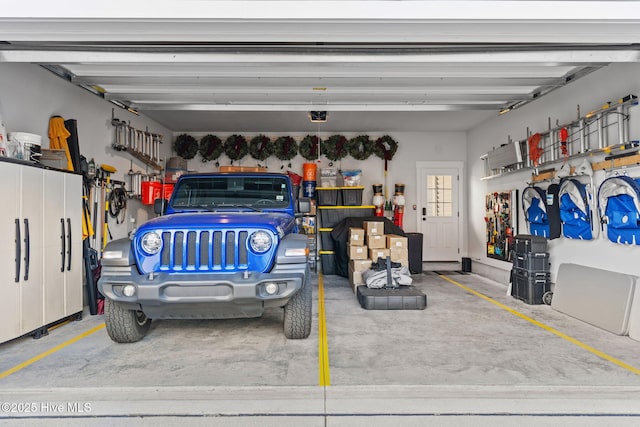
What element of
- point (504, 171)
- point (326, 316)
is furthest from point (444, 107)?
point (326, 316)

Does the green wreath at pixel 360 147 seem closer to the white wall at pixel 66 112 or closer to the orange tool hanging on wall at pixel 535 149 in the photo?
the orange tool hanging on wall at pixel 535 149

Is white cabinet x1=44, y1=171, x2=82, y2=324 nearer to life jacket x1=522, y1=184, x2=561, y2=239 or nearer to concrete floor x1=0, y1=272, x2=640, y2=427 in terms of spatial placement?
concrete floor x1=0, y1=272, x2=640, y2=427

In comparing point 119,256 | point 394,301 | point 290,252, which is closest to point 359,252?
point 394,301

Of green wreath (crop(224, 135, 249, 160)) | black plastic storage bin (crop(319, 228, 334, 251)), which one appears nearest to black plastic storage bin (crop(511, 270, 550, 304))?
black plastic storage bin (crop(319, 228, 334, 251))

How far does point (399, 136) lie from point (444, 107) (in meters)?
3.04

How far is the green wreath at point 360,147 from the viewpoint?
8.91 metres

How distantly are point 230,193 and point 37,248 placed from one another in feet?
6.83

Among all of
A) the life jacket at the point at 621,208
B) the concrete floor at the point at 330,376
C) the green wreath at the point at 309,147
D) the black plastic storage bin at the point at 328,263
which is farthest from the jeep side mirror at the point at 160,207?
the life jacket at the point at 621,208

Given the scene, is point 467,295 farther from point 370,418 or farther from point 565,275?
point 370,418

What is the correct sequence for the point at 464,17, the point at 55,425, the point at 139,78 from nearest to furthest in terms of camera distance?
the point at 55,425, the point at 464,17, the point at 139,78

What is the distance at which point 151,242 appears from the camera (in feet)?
10.9

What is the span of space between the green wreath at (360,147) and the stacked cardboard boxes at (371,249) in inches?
119

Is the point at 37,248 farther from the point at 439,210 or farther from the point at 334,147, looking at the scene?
the point at 439,210

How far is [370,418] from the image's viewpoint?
7.96 ft
